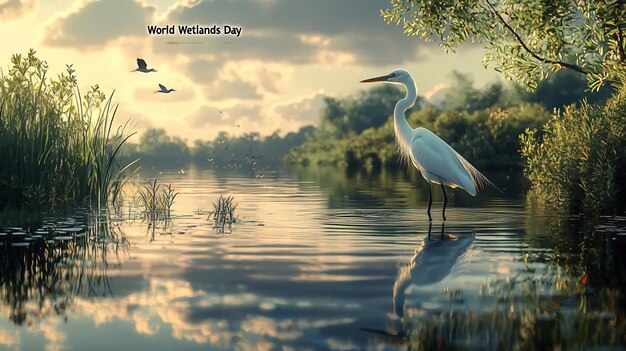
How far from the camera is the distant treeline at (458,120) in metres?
59.7

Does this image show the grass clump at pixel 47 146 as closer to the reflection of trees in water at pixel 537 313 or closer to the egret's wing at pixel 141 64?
the egret's wing at pixel 141 64

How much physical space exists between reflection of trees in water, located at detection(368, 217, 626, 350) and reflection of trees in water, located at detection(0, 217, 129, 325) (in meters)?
3.00

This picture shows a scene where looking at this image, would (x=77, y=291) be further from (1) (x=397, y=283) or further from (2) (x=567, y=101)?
(2) (x=567, y=101)

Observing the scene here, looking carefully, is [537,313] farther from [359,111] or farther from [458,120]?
[359,111]

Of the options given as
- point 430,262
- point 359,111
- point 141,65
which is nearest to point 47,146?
point 141,65

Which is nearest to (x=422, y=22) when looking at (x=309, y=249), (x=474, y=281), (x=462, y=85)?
(x=309, y=249)

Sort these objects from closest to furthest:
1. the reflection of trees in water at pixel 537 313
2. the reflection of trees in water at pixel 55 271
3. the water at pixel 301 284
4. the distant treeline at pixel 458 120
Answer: the reflection of trees in water at pixel 537 313 < the water at pixel 301 284 < the reflection of trees in water at pixel 55 271 < the distant treeline at pixel 458 120

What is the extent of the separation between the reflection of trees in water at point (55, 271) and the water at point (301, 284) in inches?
0.9

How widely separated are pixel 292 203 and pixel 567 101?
72.6 metres

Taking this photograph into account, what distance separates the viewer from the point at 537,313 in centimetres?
686

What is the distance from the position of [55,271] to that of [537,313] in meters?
5.13

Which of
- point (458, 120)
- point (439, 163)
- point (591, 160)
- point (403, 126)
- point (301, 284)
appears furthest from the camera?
point (458, 120)

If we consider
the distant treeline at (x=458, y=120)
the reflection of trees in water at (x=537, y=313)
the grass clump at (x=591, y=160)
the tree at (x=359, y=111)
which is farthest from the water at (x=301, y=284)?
the tree at (x=359, y=111)

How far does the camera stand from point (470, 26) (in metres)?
19.9
